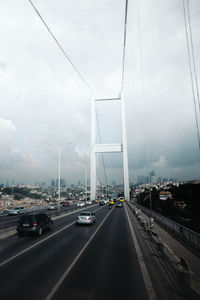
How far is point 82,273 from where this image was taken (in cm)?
572

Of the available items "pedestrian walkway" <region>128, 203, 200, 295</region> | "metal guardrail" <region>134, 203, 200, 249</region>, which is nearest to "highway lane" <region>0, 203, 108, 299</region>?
"pedestrian walkway" <region>128, 203, 200, 295</region>

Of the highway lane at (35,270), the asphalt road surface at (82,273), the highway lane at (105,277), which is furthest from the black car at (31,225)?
the highway lane at (105,277)

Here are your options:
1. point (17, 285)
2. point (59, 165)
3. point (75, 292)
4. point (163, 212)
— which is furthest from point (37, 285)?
point (59, 165)

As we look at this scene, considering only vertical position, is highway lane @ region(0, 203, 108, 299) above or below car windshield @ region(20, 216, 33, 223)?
below

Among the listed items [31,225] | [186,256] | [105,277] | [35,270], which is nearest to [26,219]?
[31,225]

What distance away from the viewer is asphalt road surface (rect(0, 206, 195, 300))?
14.8 ft

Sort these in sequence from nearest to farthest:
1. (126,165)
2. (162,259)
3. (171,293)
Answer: (171,293), (162,259), (126,165)

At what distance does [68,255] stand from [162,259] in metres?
3.86

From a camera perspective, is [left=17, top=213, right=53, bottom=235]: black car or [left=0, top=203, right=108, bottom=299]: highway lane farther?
[left=17, top=213, right=53, bottom=235]: black car

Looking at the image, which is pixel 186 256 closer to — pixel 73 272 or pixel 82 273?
pixel 82 273

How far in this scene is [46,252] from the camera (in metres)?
7.91

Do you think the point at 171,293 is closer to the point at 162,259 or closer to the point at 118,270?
the point at 118,270

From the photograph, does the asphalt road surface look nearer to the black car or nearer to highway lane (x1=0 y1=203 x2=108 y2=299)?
highway lane (x1=0 y1=203 x2=108 y2=299)

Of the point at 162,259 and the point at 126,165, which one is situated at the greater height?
the point at 126,165
